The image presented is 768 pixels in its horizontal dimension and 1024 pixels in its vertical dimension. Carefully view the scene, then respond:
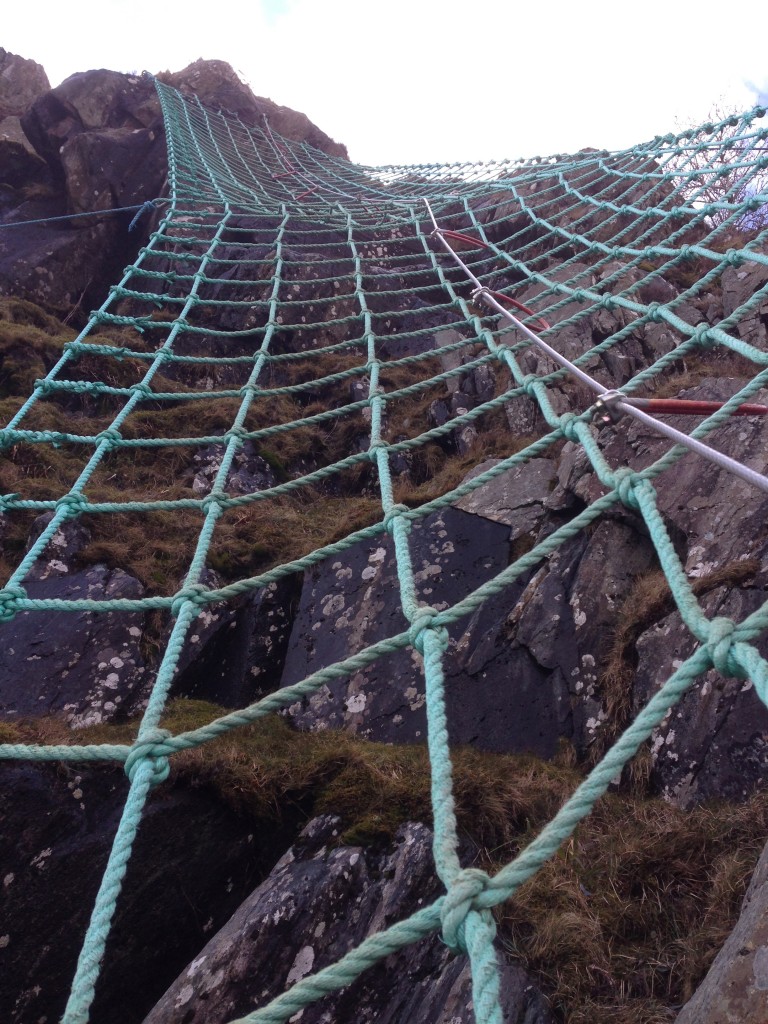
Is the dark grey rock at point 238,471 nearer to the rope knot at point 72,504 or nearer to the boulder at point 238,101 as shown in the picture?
the rope knot at point 72,504

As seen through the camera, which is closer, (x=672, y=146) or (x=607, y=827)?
(x=607, y=827)

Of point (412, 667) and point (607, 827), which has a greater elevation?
point (412, 667)

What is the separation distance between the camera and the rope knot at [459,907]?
0.73m

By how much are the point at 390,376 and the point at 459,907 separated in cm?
373

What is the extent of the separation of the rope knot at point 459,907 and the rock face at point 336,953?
438 mm

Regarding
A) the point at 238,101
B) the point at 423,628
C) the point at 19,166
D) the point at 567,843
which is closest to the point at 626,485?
the point at 423,628

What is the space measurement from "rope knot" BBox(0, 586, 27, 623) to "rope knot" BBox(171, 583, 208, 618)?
35 centimetres

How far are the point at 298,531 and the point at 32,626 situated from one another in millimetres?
1137

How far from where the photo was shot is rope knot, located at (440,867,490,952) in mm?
732

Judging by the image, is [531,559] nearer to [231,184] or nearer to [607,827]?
[607,827]

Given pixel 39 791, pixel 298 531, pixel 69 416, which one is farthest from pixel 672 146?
pixel 39 791

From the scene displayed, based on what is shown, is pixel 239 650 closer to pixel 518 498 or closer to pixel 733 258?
pixel 518 498

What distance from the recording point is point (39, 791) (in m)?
1.39

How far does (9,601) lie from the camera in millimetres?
1501
